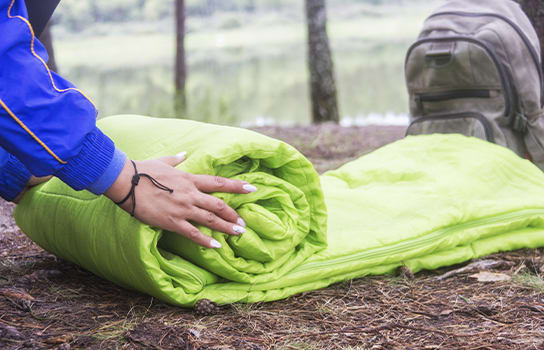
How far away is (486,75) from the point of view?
110 inches

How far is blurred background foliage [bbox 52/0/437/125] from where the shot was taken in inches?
371

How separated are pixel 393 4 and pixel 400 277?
2498cm

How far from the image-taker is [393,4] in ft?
82.6

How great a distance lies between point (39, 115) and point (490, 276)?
1.54 m

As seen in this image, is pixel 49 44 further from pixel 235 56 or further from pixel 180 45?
pixel 235 56

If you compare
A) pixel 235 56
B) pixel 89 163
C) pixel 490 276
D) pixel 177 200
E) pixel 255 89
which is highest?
pixel 89 163

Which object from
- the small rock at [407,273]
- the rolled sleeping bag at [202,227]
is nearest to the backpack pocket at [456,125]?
the small rock at [407,273]

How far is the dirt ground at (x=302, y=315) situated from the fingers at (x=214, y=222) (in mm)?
241

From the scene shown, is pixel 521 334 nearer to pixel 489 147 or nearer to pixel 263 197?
pixel 263 197

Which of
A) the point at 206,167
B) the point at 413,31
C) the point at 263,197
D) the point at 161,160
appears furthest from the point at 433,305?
the point at 413,31

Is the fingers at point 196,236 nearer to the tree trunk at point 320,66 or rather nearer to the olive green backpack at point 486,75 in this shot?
the olive green backpack at point 486,75

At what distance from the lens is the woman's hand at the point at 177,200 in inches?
60.1

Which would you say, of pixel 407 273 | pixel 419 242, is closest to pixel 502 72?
pixel 419 242

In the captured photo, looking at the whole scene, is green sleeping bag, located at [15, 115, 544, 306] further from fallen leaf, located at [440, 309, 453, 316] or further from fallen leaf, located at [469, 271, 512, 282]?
fallen leaf, located at [440, 309, 453, 316]
